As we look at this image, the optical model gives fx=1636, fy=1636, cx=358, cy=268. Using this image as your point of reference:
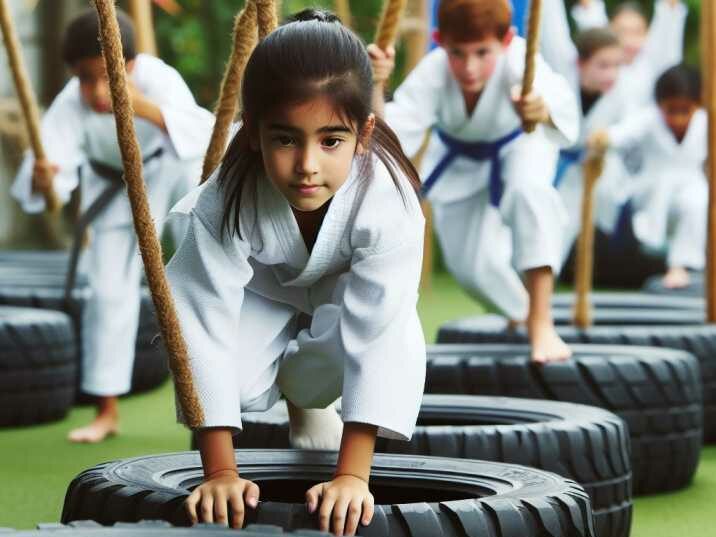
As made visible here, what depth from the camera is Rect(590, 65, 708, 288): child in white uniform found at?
25.9ft

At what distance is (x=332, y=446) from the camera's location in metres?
2.56

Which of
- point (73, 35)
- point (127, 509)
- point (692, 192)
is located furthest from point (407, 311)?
point (692, 192)

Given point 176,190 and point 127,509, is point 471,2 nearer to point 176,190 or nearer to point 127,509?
point 176,190

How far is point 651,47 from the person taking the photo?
31.2 ft

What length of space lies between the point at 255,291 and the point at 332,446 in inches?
14.3

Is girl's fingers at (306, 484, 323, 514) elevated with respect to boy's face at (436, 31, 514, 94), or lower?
lower

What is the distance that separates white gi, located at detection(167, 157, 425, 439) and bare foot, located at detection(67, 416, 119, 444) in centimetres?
180

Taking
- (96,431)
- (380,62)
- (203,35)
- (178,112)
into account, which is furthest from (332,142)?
(203,35)

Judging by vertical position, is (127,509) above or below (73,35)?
below

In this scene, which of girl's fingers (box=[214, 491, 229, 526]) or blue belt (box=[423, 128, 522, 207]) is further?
blue belt (box=[423, 128, 522, 207])

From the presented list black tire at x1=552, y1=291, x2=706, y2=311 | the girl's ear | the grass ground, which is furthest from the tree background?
the girl's ear

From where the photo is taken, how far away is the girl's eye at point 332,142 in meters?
1.96

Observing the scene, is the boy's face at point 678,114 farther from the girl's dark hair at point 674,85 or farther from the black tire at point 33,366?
the black tire at point 33,366

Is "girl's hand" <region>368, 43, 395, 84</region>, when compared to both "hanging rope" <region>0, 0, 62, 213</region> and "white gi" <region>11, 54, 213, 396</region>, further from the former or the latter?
"white gi" <region>11, 54, 213, 396</region>
